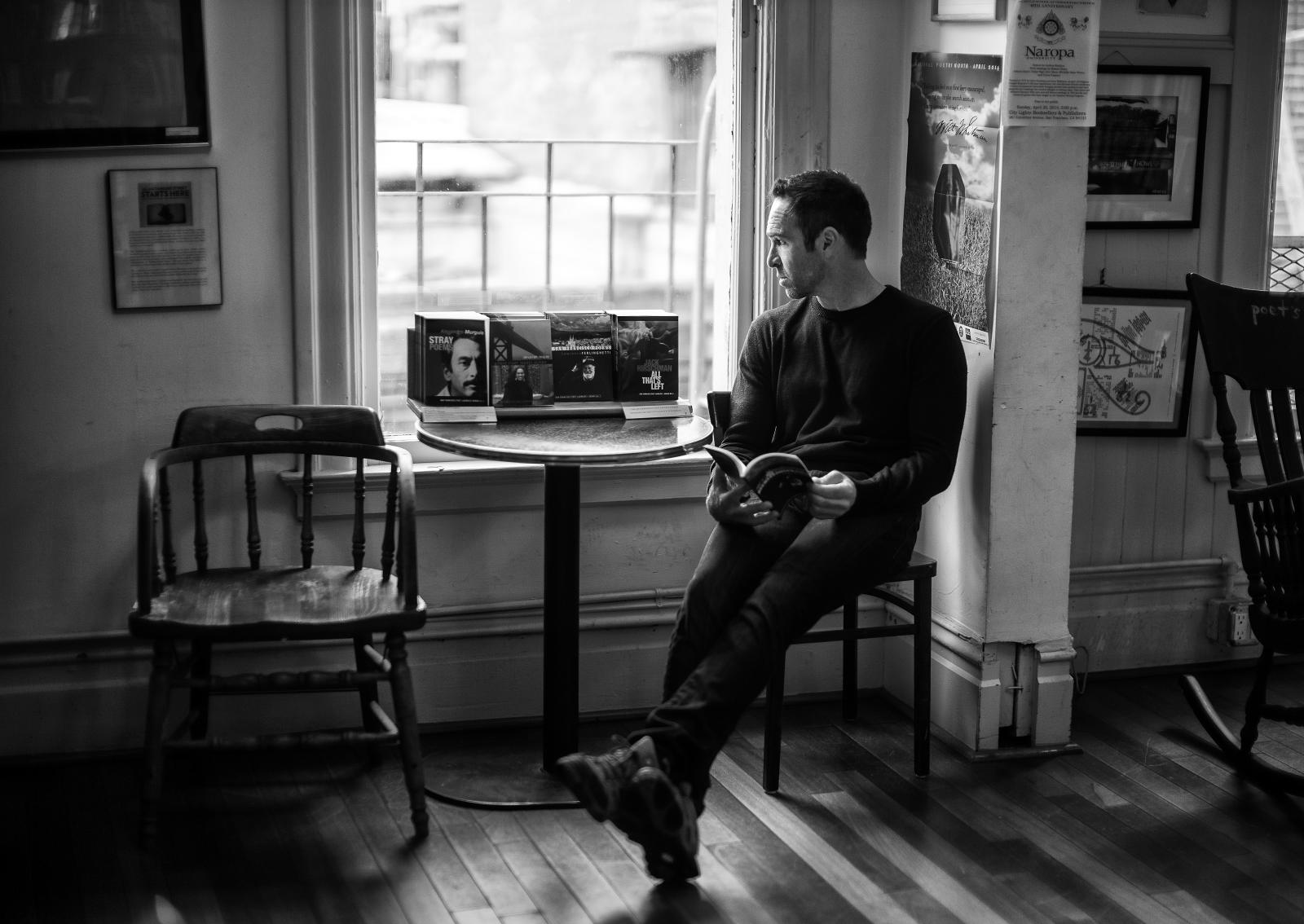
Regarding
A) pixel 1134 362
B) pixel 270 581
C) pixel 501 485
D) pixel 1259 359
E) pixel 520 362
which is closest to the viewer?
pixel 270 581

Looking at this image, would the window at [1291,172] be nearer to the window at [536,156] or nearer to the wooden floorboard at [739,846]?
the wooden floorboard at [739,846]

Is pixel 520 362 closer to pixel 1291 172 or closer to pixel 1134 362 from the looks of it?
pixel 1134 362

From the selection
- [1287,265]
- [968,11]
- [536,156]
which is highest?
[968,11]

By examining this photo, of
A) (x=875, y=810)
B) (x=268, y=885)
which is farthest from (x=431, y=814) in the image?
(x=875, y=810)

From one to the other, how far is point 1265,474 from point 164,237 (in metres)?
2.56

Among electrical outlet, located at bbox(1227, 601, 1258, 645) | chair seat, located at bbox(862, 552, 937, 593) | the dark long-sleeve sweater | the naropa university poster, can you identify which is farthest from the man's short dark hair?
electrical outlet, located at bbox(1227, 601, 1258, 645)

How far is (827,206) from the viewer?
3.17 metres

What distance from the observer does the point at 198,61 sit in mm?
3209

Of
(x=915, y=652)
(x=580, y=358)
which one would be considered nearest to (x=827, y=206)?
(x=580, y=358)

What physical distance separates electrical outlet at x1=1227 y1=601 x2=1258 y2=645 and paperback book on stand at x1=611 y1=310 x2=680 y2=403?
1.75 m

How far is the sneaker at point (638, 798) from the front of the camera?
2.66 metres

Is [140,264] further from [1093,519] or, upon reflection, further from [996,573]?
[1093,519]

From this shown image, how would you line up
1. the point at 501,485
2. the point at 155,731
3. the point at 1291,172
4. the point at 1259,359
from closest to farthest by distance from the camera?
the point at 155,731 → the point at 1259,359 → the point at 501,485 → the point at 1291,172

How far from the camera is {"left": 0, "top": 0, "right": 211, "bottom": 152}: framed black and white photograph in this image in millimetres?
3125
